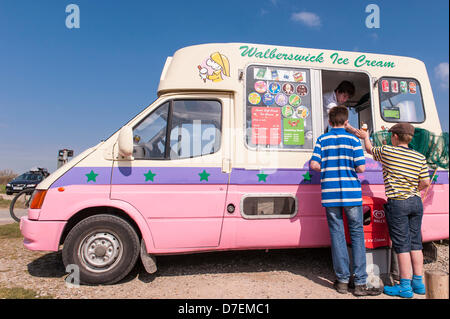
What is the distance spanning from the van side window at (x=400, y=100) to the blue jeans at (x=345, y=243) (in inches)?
66.5

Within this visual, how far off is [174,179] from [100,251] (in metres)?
1.25

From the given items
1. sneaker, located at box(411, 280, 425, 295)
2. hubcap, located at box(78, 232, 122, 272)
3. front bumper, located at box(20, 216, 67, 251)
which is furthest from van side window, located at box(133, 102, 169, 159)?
sneaker, located at box(411, 280, 425, 295)

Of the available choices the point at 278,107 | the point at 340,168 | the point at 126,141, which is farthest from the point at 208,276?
the point at 278,107

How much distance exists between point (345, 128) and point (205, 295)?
2.72 metres

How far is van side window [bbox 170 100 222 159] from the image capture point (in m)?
3.86

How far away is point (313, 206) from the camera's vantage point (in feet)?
12.9

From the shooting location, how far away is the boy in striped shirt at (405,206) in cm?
342

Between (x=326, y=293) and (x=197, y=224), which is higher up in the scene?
(x=197, y=224)

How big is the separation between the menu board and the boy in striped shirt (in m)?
1.05

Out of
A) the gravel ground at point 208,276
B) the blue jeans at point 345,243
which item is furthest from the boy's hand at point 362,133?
the gravel ground at point 208,276

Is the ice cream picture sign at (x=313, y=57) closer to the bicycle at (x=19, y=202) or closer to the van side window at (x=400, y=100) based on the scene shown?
the van side window at (x=400, y=100)

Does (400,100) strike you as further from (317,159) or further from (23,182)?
(23,182)
